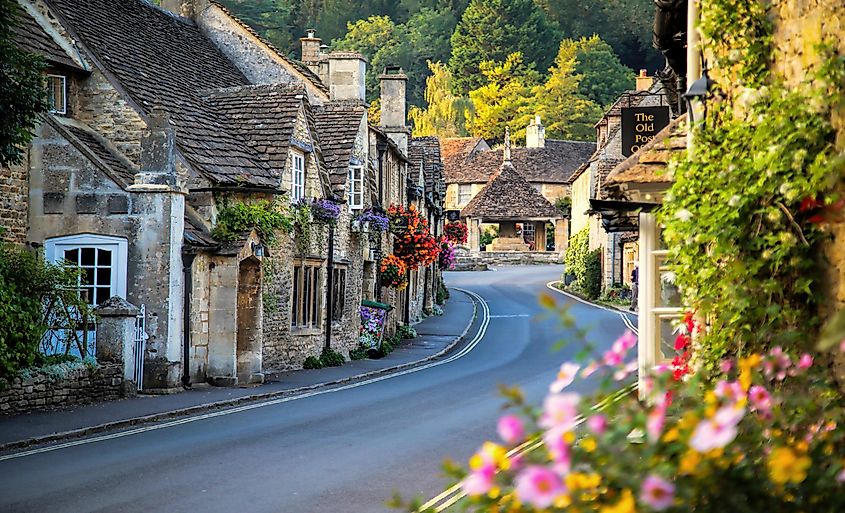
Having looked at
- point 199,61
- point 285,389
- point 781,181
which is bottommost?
point 285,389

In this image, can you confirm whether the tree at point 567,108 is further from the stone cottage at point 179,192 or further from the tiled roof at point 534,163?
the stone cottage at point 179,192

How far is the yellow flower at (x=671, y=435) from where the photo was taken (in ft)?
13.5

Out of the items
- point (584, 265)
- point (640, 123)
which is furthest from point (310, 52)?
point (640, 123)

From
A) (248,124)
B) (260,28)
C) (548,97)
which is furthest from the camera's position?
(548,97)

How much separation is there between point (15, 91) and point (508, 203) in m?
70.0

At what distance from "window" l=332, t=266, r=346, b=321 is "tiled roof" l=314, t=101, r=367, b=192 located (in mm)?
2146

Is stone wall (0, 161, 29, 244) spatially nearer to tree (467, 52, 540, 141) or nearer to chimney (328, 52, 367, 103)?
chimney (328, 52, 367, 103)

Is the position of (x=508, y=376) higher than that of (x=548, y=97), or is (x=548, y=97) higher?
(x=548, y=97)

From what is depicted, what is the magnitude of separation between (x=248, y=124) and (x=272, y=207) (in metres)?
3.13

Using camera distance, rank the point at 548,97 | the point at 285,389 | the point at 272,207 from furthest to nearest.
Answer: the point at 548,97, the point at 272,207, the point at 285,389

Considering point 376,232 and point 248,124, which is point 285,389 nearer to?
point 248,124

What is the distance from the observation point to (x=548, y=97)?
105 metres

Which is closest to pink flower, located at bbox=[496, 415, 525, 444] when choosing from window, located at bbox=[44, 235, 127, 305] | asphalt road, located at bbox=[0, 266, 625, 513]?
asphalt road, located at bbox=[0, 266, 625, 513]

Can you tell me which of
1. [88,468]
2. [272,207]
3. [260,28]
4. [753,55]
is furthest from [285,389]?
[260,28]
